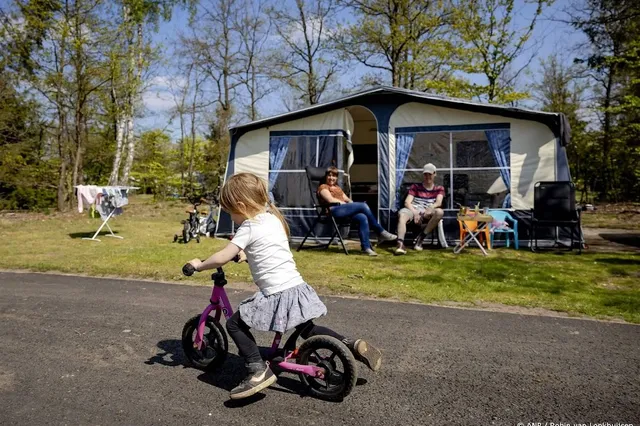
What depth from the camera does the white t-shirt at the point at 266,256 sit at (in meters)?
2.52

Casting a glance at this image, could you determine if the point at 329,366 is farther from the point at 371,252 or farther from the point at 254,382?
the point at 371,252

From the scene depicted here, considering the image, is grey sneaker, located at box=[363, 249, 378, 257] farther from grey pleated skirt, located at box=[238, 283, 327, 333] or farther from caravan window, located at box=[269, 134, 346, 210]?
grey pleated skirt, located at box=[238, 283, 327, 333]

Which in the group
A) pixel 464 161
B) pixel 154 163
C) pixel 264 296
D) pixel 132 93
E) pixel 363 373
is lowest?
pixel 363 373

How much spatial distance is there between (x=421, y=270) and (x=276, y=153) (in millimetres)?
4360

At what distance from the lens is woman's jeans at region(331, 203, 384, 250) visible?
757 centimetres

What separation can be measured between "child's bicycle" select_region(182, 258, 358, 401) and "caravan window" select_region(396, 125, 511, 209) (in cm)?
650

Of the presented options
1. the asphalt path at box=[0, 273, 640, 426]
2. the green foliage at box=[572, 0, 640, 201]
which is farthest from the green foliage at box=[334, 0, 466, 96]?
the asphalt path at box=[0, 273, 640, 426]

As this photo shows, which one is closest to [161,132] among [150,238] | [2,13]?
[2,13]

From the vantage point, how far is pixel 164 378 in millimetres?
2756

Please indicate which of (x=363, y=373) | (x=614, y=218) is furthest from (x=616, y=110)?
(x=363, y=373)

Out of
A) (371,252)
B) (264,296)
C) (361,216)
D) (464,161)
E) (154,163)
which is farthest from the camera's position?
(154,163)

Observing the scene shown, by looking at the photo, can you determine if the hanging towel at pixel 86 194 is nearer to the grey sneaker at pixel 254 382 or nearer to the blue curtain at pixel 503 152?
the blue curtain at pixel 503 152

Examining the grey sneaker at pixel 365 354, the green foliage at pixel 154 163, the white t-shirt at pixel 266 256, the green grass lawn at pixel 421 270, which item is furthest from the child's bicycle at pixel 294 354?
the green foliage at pixel 154 163

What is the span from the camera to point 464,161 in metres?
8.87
